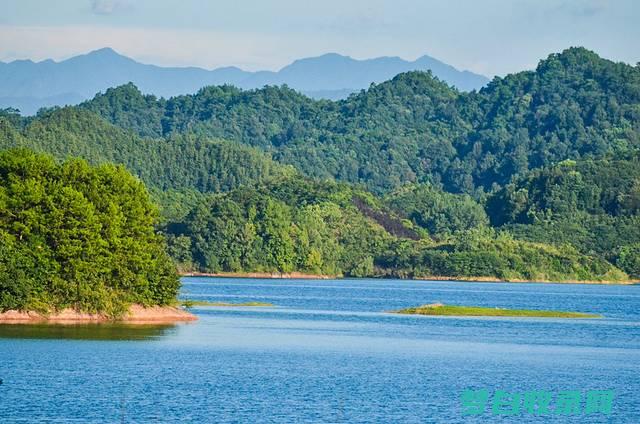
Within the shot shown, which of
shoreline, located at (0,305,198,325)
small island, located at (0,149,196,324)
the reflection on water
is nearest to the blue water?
the reflection on water

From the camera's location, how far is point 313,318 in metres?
100

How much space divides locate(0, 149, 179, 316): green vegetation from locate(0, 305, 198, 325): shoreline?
0.51m

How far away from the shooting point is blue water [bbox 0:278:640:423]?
160 feet

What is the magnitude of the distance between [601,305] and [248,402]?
92.8 m

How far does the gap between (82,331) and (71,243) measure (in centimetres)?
626

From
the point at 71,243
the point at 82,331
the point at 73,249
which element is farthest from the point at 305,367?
the point at 71,243

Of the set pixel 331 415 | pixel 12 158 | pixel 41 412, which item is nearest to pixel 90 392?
pixel 41 412

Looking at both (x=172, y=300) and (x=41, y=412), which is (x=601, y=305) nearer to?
(x=172, y=300)

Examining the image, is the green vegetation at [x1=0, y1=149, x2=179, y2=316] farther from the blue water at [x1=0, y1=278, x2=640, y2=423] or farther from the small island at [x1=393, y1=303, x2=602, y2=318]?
the small island at [x1=393, y1=303, x2=602, y2=318]

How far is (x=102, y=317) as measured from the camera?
79.4 m

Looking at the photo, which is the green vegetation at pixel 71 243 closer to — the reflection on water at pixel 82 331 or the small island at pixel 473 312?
the reflection on water at pixel 82 331

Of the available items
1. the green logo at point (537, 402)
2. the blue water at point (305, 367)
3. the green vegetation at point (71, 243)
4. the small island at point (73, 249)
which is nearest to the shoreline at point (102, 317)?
the small island at point (73, 249)

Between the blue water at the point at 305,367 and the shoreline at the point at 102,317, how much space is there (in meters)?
2.04

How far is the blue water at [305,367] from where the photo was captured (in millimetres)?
48844
